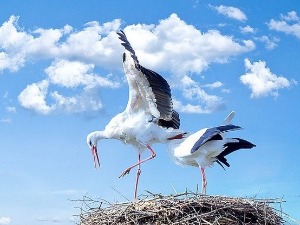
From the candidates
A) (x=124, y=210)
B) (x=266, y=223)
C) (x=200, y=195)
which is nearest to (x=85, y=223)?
(x=124, y=210)

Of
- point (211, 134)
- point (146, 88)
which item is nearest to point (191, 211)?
point (211, 134)

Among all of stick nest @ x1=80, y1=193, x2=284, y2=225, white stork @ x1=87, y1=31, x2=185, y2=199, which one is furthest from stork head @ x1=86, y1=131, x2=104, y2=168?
stick nest @ x1=80, y1=193, x2=284, y2=225

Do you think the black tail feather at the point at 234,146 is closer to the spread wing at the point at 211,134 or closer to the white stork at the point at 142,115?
the spread wing at the point at 211,134

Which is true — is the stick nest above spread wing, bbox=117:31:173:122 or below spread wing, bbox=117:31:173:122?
below

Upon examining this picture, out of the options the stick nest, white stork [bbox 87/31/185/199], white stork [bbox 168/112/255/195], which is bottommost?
the stick nest

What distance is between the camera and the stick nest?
7570mm

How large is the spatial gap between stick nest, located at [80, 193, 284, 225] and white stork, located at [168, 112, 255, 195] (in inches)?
42.5

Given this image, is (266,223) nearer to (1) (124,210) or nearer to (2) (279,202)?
(2) (279,202)

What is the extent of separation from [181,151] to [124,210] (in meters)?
1.49

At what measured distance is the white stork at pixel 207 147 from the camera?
28.8 ft

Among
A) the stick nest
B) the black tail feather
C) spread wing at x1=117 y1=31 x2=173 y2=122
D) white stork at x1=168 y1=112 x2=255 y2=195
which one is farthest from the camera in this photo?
spread wing at x1=117 y1=31 x2=173 y2=122

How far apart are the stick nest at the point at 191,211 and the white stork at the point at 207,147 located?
1.08 m

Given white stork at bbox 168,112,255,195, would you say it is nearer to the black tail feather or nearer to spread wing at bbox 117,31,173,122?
the black tail feather

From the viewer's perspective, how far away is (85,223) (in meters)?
8.33
